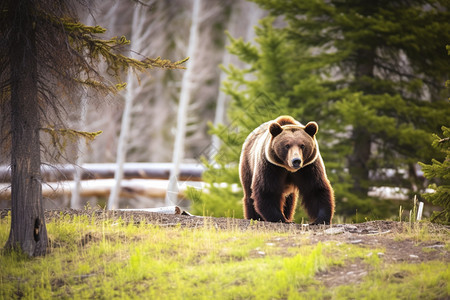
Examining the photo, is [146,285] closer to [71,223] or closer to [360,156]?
[71,223]

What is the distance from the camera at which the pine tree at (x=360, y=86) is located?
39.8 ft

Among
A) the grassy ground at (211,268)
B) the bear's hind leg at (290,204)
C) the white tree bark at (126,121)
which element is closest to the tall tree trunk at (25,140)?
the grassy ground at (211,268)

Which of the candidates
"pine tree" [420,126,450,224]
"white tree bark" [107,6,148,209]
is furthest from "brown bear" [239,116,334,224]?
"white tree bark" [107,6,148,209]

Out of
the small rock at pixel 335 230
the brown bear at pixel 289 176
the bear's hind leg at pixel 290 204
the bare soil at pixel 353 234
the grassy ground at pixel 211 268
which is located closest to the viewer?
the grassy ground at pixel 211 268

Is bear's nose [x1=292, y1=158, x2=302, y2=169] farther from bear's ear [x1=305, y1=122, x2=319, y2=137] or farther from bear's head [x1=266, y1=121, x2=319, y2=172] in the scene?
bear's ear [x1=305, y1=122, x2=319, y2=137]

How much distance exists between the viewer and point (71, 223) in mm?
Result: 6973

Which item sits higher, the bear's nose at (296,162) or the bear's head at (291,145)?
the bear's head at (291,145)

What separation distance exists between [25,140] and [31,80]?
28.8 inches

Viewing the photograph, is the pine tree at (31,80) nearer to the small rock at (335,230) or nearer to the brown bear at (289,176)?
the brown bear at (289,176)

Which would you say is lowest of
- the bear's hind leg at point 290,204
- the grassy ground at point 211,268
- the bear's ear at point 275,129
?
the grassy ground at point 211,268

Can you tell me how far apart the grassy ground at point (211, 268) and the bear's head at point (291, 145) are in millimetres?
1247

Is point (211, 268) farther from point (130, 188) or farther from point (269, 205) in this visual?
point (130, 188)

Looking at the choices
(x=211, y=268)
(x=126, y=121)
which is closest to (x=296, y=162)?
(x=211, y=268)

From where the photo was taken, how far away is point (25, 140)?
600cm
